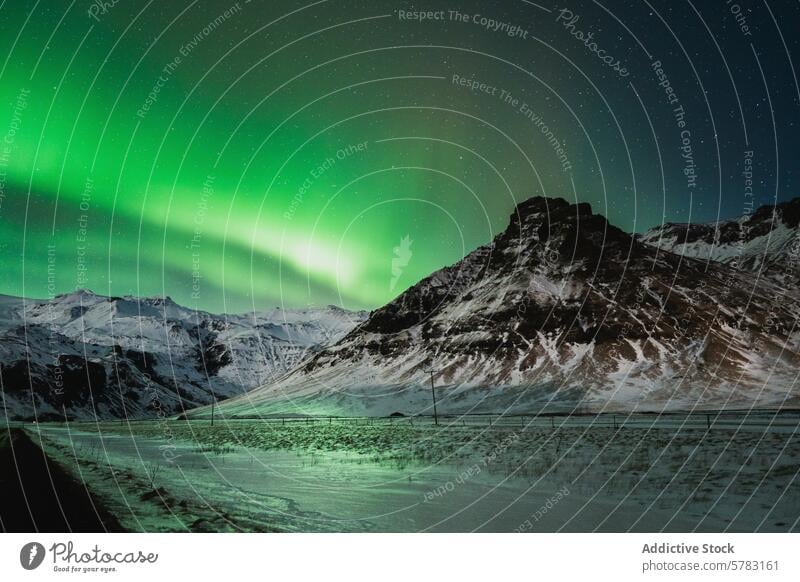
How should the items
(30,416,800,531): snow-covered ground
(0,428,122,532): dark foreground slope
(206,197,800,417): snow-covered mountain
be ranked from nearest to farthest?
(0,428,122,532): dark foreground slope, (30,416,800,531): snow-covered ground, (206,197,800,417): snow-covered mountain

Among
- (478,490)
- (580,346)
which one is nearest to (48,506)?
(478,490)

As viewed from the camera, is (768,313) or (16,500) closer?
(16,500)

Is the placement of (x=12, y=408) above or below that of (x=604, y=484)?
below

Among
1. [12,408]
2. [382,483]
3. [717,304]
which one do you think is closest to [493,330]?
[717,304]

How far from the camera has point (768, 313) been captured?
150 m

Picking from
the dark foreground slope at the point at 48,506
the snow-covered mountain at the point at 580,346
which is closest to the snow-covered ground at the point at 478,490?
the dark foreground slope at the point at 48,506

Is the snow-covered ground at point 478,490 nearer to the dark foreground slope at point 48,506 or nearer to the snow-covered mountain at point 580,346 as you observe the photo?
the dark foreground slope at point 48,506

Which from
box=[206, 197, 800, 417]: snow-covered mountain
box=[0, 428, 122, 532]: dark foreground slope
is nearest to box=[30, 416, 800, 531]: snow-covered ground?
box=[0, 428, 122, 532]: dark foreground slope

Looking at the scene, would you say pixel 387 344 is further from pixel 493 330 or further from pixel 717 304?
pixel 717 304

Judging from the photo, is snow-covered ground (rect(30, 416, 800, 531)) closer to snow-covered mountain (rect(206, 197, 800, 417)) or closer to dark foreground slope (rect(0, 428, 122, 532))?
dark foreground slope (rect(0, 428, 122, 532))

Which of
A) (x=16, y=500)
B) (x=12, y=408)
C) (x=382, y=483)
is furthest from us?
(x=12, y=408)

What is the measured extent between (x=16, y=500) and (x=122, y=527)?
14.6 ft

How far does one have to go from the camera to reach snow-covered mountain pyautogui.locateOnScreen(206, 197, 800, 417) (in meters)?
116

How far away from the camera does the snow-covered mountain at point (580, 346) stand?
382ft
